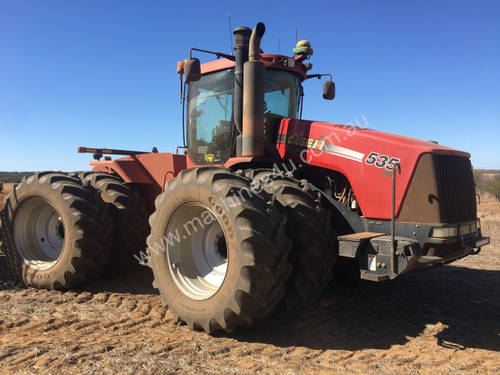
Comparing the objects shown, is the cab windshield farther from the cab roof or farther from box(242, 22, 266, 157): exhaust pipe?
box(242, 22, 266, 157): exhaust pipe

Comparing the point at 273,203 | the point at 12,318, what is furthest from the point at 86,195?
the point at 273,203

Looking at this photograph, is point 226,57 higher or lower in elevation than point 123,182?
higher

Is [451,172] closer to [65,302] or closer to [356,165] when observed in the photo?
[356,165]

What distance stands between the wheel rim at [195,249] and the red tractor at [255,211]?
12mm

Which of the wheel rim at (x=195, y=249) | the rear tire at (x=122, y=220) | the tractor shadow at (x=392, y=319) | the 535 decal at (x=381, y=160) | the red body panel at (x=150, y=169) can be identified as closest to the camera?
the tractor shadow at (x=392, y=319)

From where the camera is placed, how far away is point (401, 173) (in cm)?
373

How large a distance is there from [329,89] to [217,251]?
2944 mm

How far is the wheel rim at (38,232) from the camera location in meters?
5.44

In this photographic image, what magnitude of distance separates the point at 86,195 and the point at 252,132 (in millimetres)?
2370

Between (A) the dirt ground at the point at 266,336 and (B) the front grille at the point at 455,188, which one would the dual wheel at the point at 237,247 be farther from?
(B) the front grille at the point at 455,188

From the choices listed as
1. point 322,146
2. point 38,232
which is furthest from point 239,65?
point 38,232

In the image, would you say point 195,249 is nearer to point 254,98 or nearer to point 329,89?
point 254,98

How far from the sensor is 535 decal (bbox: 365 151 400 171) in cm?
380

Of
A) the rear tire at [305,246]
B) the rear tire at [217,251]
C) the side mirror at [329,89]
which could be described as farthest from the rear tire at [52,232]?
the side mirror at [329,89]
